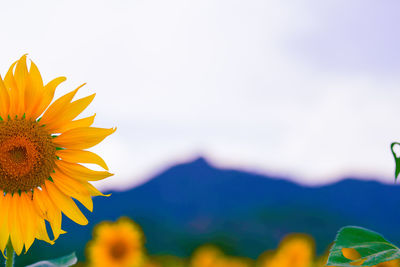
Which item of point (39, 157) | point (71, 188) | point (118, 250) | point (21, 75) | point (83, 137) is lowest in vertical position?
point (118, 250)

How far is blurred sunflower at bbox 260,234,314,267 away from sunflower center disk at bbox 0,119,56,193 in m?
3.92

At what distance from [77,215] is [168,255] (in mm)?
5822

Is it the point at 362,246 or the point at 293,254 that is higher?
the point at 362,246

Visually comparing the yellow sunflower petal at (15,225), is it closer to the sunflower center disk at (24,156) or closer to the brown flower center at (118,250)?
the sunflower center disk at (24,156)

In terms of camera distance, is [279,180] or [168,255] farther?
[279,180]

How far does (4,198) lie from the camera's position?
2.34 metres

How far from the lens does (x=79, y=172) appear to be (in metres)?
2.30

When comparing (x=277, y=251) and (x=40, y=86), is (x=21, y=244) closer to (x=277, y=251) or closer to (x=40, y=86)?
(x=40, y=86)

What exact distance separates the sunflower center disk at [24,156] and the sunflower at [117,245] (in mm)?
3936

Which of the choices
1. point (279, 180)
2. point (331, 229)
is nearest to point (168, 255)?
point (331, 229)

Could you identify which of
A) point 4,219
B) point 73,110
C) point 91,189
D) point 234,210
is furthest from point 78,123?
point 234,210

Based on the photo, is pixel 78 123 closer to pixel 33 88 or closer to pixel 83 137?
pixel 83 137

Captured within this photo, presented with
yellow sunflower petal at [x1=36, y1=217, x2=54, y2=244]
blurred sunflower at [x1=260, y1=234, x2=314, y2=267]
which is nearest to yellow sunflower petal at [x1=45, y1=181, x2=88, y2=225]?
yellow sunflower petal at [x1=36, y1=217, x2=54, y2=244]

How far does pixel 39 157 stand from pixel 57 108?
10.4 inches
